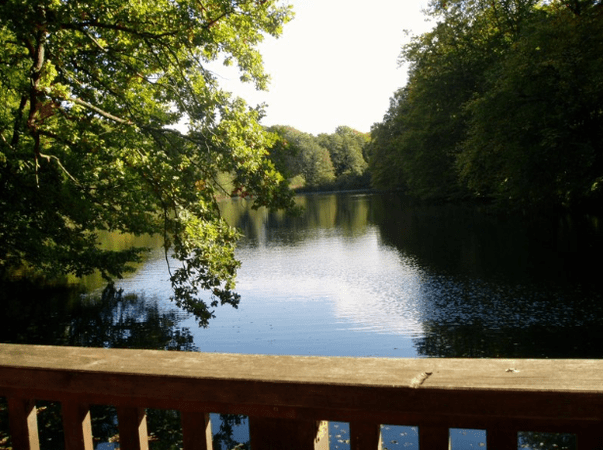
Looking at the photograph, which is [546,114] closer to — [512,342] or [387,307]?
[387,307]

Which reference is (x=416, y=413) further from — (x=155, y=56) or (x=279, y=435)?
(x=155, y=56)

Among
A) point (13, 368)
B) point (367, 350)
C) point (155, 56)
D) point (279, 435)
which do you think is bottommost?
point (367, 350)

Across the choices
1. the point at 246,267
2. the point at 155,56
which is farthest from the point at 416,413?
the point at 246,267

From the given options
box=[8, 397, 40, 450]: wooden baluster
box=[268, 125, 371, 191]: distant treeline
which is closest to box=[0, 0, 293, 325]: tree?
box=[8, 397, 40, 450]: wooden baluster

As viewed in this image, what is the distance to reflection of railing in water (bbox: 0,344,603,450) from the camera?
4.23 ft

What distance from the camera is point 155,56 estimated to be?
11125mm

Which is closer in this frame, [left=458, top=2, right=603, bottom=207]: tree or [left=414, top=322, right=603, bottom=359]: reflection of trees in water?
[left=414, top=322, right=603, bottom=359]: reflection of trees in water

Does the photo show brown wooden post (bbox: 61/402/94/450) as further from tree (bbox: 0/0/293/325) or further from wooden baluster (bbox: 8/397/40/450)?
tree (bbox: 0/0/293/325)

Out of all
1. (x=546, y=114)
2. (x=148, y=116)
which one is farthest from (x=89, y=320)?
(x=546, y=114)

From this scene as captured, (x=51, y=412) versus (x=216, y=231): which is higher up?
(x=216, y=231)

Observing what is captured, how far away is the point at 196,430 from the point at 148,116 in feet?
38.9

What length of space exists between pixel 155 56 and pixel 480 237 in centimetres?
2044

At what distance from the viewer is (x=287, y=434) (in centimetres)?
150

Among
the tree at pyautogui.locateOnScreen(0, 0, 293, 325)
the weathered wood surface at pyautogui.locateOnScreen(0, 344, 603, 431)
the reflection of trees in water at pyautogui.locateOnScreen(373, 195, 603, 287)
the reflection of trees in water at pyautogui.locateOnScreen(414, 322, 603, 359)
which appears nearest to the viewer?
the weathered wood surface at pyautogui.locateOnScreen(0, 344, 603, 431)
